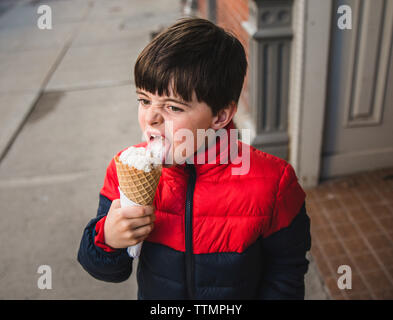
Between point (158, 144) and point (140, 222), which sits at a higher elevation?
point (158, 144)

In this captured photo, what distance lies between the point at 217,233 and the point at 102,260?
1.38 feet

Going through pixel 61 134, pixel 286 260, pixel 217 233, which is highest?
pixel 217 233

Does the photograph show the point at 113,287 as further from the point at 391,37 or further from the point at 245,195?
the point at 391,37

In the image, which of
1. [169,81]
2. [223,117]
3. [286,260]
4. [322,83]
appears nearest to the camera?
[169,81]

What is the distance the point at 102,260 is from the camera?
1463mm

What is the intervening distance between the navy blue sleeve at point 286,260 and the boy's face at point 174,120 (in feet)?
1.62

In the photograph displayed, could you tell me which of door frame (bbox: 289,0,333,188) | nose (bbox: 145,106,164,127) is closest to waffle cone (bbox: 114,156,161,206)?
nose (bbox: 145,106,164,127)

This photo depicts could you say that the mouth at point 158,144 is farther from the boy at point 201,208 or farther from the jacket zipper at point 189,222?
the jacket zipper at point 189,222

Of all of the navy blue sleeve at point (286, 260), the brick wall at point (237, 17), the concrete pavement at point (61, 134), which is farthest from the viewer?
the brick wall at point (237, 17)

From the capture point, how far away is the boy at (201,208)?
1.29 m

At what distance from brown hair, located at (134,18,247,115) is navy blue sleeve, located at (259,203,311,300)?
54cm

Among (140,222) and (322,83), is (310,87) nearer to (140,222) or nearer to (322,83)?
(322,83)

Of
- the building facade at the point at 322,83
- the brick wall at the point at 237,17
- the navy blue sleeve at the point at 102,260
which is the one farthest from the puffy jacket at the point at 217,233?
the brick wall at the point at 237,17

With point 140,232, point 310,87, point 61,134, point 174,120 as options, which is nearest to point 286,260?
point 140,232
